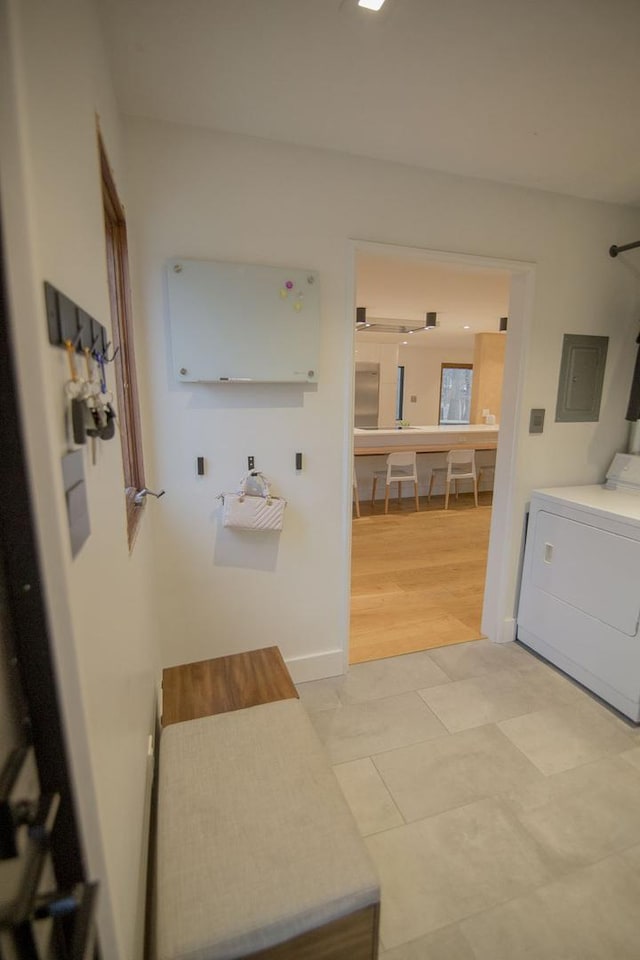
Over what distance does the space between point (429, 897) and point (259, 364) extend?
1.93 metres

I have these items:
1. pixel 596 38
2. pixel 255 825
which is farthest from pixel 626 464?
pixel 255 825

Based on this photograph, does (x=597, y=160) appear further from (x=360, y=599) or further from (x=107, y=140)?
(x=360, y=599)

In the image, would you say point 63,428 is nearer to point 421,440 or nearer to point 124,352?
point 124,352

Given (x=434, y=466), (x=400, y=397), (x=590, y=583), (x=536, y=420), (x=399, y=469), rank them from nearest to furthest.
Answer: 1. (x=590, y=583)
2. (x=536, y=420)
3. (x=399, y=469)
4. (x=434, y=466)
5. (x=400, y=397)

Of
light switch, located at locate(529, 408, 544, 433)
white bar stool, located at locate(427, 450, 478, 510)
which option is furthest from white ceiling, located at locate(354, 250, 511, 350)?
white bar stool, located at locate(427, 450, 478, 510)

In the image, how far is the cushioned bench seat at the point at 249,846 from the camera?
2.70 ft

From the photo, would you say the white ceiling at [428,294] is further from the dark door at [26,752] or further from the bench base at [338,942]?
the bench base at [338,942]

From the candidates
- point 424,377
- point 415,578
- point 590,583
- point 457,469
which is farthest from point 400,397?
point 590,583

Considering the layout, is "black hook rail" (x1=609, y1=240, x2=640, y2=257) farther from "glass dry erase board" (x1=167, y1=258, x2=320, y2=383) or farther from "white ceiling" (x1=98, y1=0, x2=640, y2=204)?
"glass dry erase board" (x1=167, y1=258, x2=320, y2=383)

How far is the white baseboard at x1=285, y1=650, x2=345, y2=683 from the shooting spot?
2.24 meters

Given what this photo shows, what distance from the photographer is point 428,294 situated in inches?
176

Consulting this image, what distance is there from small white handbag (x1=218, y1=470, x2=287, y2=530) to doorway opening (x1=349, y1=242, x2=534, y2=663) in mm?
990

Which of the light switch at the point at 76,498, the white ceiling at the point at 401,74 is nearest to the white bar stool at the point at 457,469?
the white ceiling at the point at 401,74

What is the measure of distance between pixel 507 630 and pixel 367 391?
5.08 metres
